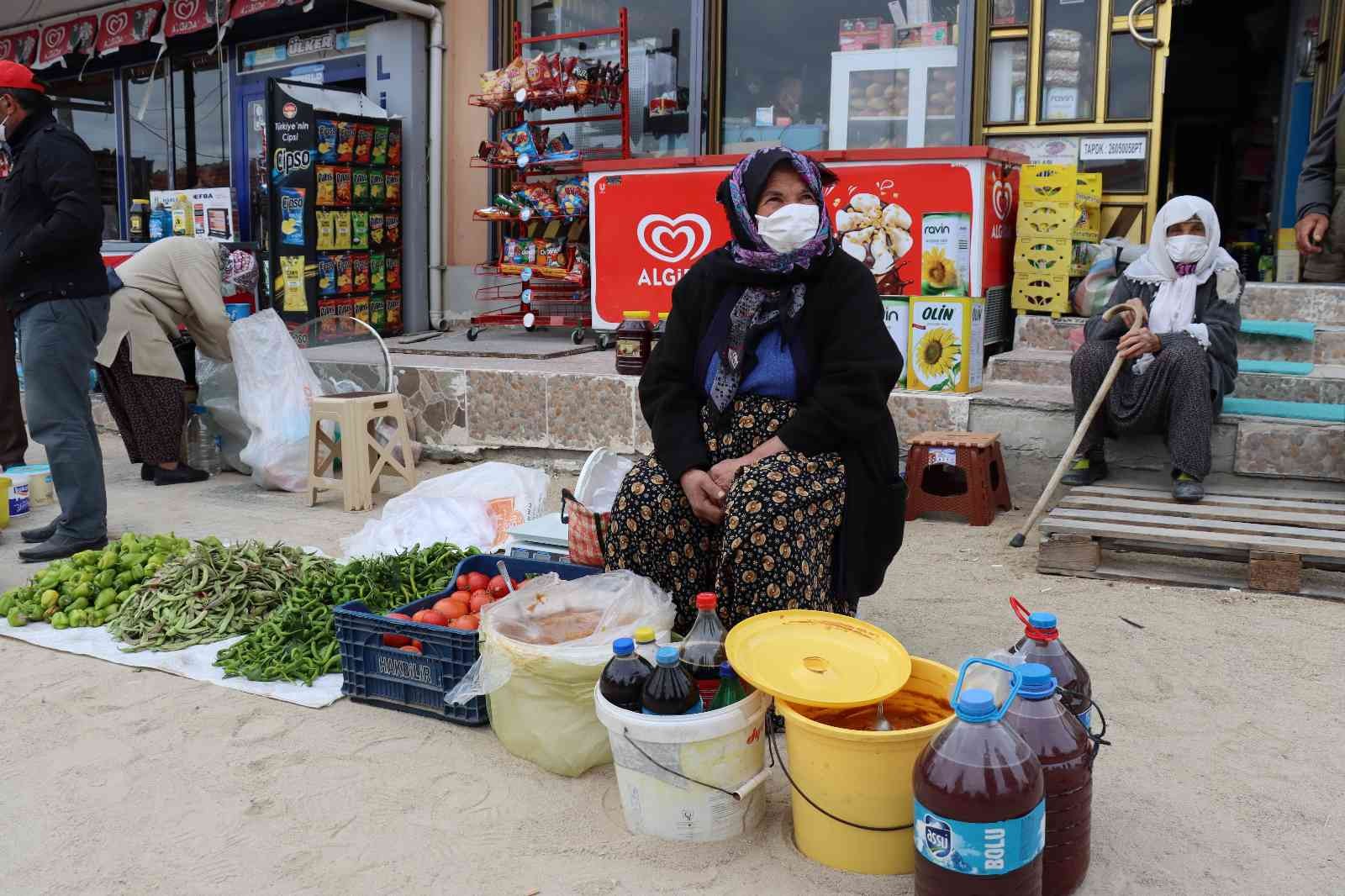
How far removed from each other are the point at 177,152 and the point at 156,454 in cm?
761

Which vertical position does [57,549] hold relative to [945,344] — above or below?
below

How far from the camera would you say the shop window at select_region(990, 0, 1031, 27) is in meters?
7.36

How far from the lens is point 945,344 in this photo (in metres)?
5.80

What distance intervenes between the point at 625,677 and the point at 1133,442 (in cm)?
374

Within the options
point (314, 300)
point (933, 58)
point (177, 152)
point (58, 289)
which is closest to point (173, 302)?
point (58, 289)

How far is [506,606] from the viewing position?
2955mm

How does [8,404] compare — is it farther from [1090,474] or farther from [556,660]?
[1090,474]

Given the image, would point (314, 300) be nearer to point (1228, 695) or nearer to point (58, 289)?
point (58, 289)

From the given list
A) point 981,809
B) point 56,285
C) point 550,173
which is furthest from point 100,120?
point 981,809

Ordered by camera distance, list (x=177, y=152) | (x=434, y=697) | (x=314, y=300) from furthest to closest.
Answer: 1. (x=177, y=152)
2. (x=314, y=300)
3. (x=434, y=697)

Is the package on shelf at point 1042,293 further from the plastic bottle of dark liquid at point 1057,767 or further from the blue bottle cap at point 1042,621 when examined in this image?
the plastic bottle of dark liquid at point 1057,767

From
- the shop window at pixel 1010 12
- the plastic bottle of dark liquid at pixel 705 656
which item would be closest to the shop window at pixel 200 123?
the shop window at pixel 1010 12

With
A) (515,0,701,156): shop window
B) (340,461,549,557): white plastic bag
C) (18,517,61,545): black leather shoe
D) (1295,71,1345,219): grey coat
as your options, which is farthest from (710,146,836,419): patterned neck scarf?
(515,0,701,156): shop window

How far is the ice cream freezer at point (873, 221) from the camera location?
5977mm
